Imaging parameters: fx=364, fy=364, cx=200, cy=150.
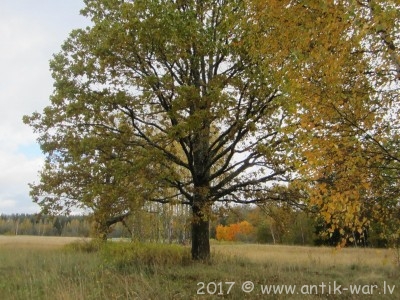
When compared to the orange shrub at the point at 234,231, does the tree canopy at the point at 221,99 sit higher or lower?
higher

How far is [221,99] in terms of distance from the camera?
10.3 metres

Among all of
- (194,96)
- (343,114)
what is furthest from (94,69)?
(343,114)

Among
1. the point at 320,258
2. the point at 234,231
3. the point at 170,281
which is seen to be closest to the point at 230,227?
the point at 234,231

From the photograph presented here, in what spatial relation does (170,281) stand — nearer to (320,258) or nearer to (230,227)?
(320,258)

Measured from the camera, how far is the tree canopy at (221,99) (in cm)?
498

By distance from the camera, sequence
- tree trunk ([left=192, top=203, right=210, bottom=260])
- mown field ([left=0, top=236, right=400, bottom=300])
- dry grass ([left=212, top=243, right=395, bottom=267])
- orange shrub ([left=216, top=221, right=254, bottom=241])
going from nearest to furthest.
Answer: mown field ([left=0, top=236, right=400, bottom=300]), tree trunk ([left=192, top=203, right=210, bottom=260]), dry grass ([left=212, top=243, right=395, bottom=267]), orange shrub ([left=216, top=221, right=254, bottom=241])

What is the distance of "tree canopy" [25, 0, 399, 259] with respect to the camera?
498 centimetres

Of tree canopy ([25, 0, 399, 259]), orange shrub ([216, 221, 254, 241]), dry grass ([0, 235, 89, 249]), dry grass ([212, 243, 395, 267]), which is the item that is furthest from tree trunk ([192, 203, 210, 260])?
orange shrub ([216, 221, 254, 241])

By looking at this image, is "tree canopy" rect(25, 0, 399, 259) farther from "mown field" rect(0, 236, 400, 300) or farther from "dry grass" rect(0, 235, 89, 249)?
"dry grass" rect(0, 235, 89, 249)

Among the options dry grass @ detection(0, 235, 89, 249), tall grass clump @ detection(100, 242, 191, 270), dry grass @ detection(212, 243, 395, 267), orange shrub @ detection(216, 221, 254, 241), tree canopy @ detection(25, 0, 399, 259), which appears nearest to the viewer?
tree canopy @ detection(25, 0, 399, 259)

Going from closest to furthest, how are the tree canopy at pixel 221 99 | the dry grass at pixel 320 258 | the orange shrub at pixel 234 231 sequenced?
1. the tree canopy at pixel 221 99
2. the dry grass at pixel 320 258
3. the orange shrub at pixel 234 231

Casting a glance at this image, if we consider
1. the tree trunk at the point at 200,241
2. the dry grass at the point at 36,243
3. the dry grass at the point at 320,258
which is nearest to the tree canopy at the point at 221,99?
the tree trunk at the point at 200,241

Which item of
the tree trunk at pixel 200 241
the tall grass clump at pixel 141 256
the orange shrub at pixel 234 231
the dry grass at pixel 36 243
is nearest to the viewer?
the tall grass clump at pixel 141 256

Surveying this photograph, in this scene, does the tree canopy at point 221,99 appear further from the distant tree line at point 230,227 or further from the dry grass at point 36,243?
the dry grass at point 36,243
